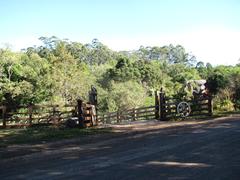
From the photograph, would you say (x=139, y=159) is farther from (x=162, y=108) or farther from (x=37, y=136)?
(x=162, y=108)

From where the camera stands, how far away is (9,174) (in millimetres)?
8383

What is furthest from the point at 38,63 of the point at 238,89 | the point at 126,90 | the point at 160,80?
the point at 160,80

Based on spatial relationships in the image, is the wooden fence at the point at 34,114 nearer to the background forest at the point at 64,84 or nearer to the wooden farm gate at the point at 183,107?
the wooden farm gate at the point at 183,107

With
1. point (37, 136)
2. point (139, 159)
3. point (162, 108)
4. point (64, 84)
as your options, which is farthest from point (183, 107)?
point (64, 84)

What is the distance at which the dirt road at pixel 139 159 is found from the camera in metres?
7.87

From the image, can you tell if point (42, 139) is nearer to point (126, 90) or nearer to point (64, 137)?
point (64, 137)

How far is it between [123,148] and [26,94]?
2913 cm

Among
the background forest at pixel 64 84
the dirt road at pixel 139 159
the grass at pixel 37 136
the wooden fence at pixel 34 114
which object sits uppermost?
the background forest at pixel 64 84

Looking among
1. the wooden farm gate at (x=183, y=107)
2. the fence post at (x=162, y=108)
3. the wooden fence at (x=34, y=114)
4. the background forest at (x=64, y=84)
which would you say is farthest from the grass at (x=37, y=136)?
the background forest at (x=64, y=84)

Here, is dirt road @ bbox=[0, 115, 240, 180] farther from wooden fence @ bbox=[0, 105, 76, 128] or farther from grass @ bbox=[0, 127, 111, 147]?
wooden fence @ bbox=[0, 105, 76, 128]

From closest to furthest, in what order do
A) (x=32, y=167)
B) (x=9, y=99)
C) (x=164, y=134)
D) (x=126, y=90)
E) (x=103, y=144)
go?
1. (x=32, y=167)
2. (x=103, y=144)
3. (x=164, y=134)
4. (x=9, y=99)
5. (x=126, y=90)

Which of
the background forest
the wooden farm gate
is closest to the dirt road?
the wooden farm gate

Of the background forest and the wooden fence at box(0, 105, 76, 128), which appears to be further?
the background forest

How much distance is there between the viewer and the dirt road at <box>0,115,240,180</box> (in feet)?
25.8
